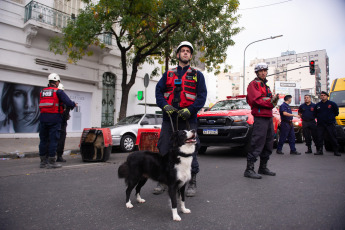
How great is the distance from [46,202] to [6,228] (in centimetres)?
81

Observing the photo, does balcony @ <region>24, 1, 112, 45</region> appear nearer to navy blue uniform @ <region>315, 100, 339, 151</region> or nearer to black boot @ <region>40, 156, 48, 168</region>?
black boot @ <region>40, 156, 48, 168</region>

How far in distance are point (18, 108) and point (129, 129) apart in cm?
672

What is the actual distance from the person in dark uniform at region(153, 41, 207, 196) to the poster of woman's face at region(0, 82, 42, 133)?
1132 centimetres

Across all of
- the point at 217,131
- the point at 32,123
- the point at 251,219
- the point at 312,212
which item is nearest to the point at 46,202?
the point at 251,219

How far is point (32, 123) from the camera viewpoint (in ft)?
41.9

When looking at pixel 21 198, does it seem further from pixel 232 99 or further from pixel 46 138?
pixel 232 99

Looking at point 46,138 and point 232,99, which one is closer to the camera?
point 46,138

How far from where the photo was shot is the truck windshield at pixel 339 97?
9.36m

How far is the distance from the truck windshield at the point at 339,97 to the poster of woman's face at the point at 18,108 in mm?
13902

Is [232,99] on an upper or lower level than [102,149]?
upper

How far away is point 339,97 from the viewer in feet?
31.6

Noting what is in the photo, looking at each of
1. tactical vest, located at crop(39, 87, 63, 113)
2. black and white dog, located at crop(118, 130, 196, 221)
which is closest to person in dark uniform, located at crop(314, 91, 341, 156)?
black and white dog, located at crop(118, 130, 196, 221)

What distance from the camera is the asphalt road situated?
258 centimetres

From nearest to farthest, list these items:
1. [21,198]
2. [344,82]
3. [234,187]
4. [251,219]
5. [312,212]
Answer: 1. [251,219]
2. [312,212]
3. [21,198]
4. [234,187]
5. [344,82]
